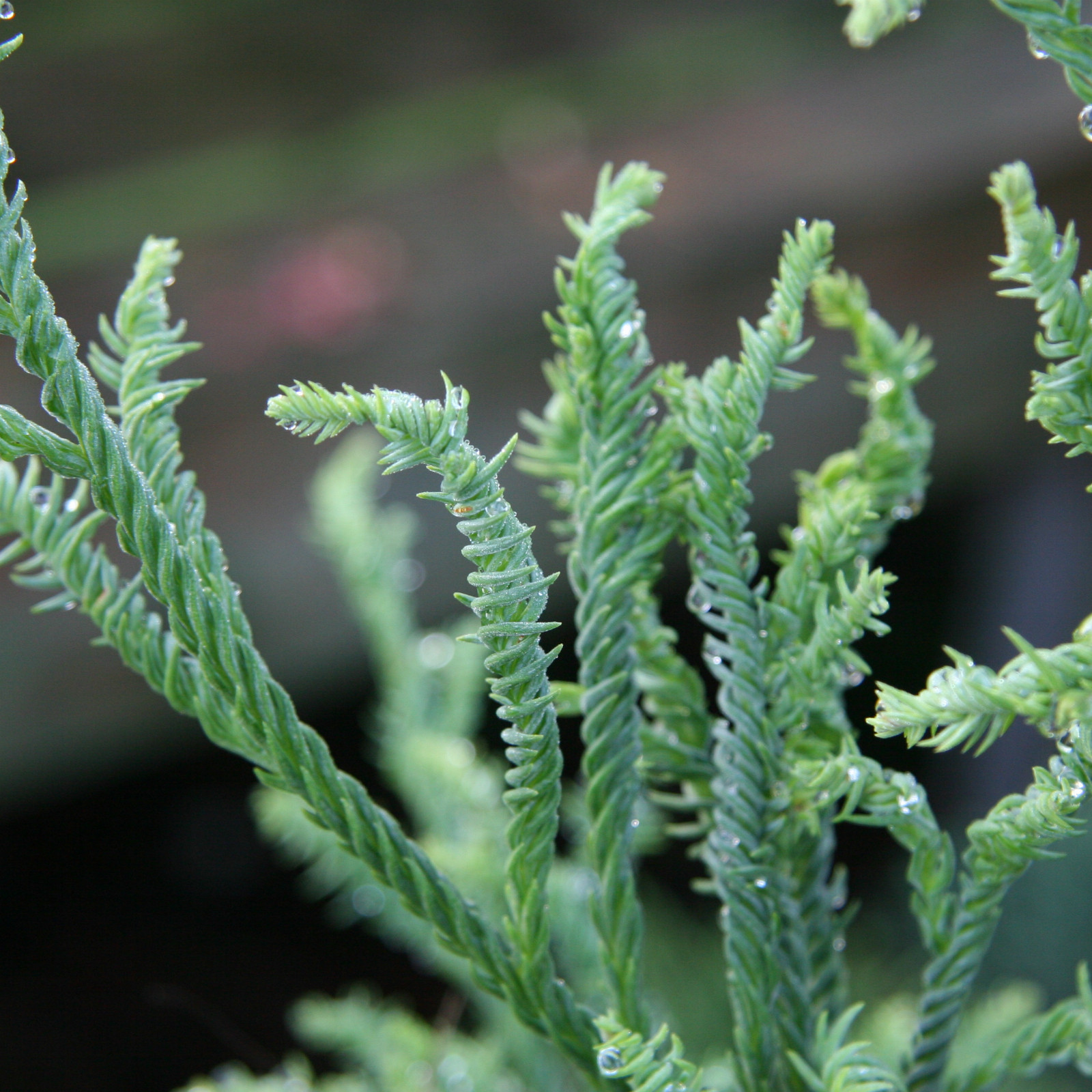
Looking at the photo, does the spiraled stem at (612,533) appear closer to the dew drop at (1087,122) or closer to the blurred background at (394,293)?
the dew drop at (1087,122)

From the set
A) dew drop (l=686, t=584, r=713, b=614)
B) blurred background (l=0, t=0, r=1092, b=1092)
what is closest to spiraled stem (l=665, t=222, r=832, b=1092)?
dew drop (l=686, t=584, r=713, b=614)

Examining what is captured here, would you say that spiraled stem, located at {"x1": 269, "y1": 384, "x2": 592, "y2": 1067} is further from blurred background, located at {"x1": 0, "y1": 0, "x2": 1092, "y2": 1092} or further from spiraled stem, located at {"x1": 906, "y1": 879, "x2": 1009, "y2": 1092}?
blurred background, located at {"x1": 0, "y1": 0, "x2": 1092, "y2": 1092}

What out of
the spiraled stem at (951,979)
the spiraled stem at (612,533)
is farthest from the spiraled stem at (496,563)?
the spiraled stem at (951,979)

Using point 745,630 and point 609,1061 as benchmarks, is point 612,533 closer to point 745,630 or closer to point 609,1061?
point 745,630

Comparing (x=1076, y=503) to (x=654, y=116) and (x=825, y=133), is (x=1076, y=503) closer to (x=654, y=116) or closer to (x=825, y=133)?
(x=825, y=133)

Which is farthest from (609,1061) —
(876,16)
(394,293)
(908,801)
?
(394,293)
